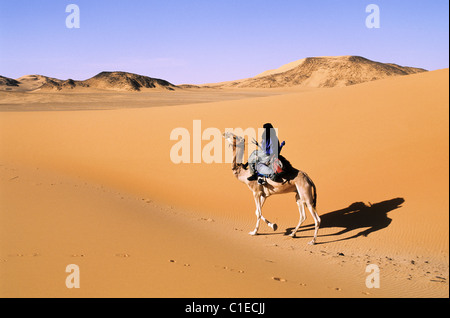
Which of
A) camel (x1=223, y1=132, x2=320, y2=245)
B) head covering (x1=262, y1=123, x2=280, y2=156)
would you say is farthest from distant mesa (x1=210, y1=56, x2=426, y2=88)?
head covering (x1=262, y1=123, x2=280, y2=156)

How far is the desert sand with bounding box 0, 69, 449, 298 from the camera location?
4613 mm

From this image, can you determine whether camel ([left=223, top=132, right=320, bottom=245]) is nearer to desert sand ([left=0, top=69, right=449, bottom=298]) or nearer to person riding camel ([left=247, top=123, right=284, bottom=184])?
person riding camel ([left=247, top=123, right=284, bottom=184])

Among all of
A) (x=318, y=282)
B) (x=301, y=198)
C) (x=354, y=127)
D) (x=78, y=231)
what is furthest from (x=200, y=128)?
(x=318, y=282)

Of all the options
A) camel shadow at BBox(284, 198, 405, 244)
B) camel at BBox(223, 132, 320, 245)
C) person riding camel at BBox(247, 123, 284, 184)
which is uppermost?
person riding camel at BBox(247, 123, 284, 184)

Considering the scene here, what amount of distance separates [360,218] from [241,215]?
3445mm

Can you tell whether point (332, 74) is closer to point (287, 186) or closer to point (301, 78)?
point (301, 78)

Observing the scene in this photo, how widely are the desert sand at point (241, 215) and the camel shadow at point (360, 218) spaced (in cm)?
4

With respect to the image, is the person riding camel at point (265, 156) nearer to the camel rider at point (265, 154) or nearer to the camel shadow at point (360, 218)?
the camel rider at point (265, 154)

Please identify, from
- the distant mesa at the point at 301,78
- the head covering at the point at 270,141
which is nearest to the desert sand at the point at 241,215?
the head covering at the point at 270,141

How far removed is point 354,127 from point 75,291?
1192 centimetres

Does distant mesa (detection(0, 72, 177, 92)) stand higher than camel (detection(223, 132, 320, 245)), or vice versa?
distant mesa (detection(0, 72, 177, 92))

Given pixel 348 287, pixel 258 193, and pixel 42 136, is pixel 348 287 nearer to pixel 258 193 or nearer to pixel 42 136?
pixel 258 193

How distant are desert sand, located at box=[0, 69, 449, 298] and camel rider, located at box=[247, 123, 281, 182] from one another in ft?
5.09

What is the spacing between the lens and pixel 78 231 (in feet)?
22.6
